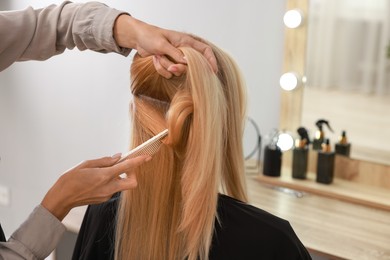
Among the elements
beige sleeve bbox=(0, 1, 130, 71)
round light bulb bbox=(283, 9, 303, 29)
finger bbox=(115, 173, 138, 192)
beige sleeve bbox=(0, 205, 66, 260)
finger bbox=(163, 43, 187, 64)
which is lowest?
beige sleeve bbox=(0, 205, 66, 260)

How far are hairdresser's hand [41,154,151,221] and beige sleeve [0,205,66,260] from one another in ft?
0.06

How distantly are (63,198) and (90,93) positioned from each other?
1617mm

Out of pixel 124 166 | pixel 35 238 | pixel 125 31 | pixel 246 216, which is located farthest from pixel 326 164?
pixel 35 238

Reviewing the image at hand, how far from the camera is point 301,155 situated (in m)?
2.01

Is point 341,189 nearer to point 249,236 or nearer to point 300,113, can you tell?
point 300,113

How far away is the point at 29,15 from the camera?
1.39 m

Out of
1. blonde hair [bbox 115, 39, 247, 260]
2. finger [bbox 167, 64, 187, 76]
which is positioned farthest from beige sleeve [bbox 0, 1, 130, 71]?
finger [bbox 167, 64, 187, 76]

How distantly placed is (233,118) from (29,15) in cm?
54

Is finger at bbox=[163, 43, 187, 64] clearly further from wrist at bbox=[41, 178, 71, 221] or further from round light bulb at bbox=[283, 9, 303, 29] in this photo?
round light bulb at bbox=[283, 9, 303, 29]

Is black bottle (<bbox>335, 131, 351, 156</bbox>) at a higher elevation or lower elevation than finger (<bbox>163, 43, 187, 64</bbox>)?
lower

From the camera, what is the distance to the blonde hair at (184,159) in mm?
1159

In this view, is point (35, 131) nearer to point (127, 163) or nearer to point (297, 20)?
point (297, 20)

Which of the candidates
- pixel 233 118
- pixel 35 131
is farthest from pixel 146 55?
pixel 35 131

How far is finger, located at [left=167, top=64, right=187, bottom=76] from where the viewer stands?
115 cm
